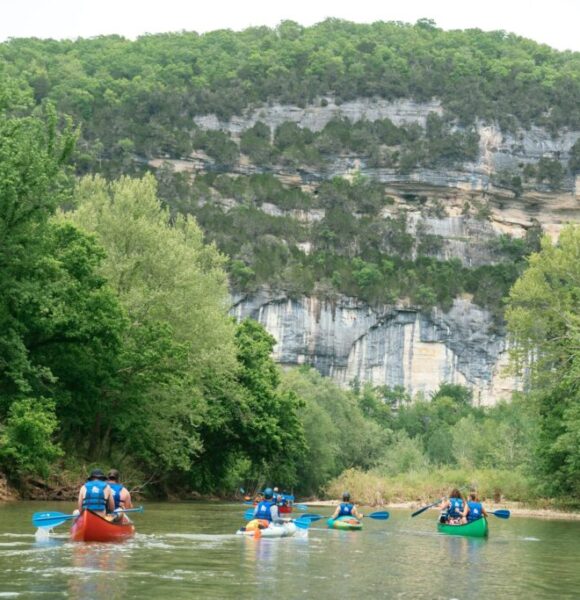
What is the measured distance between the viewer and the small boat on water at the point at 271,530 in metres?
26.8

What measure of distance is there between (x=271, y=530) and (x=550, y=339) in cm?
2356

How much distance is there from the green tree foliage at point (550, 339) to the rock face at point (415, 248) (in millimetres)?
73606

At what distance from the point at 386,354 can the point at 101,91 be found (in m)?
79.2

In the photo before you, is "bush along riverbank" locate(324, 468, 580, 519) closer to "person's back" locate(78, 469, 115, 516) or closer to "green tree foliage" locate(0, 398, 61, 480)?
"green tree foliage" locate(0, 398, 61, 480)

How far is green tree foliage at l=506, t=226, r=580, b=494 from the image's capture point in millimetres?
45625

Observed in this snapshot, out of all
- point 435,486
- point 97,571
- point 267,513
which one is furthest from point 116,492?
point 435,486

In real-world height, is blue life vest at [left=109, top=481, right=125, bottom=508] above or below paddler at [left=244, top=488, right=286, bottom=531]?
above

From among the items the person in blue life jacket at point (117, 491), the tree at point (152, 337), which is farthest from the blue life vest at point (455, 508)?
the tree at point (152, 337)

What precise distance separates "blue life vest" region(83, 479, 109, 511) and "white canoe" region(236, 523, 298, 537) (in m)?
4.77

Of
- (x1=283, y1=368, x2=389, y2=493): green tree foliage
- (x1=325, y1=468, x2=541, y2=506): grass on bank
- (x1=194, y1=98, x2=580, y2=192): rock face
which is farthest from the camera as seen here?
(x1=194, y1=98, x2=580, y2=192): rock face

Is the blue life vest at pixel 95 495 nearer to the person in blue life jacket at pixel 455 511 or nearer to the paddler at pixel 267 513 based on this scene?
the paddler at pixel 267 513

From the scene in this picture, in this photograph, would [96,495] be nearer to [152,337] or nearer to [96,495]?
[96,495]

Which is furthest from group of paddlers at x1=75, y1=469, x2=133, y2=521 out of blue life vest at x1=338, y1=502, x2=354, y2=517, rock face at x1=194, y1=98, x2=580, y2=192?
rock face at x1=194, y1=98, x2=580, y2=192

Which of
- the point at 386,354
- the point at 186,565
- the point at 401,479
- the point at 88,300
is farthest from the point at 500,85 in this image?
the point at 186,565
